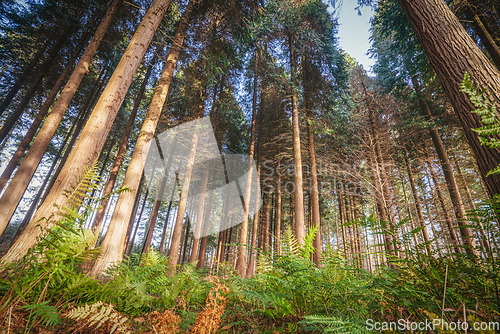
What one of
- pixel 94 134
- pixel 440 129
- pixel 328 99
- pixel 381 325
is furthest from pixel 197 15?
pixel 440 129

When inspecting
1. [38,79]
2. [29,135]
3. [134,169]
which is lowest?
[134,169]

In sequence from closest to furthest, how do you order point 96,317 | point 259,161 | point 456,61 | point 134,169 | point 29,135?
point 96,317
point 456,61
point 134,169
point 29,135
point 259,161

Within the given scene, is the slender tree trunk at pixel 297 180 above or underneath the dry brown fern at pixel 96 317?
above

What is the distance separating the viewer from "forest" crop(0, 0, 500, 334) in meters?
1.27

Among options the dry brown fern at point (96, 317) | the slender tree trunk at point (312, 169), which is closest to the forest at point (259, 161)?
the dry brown fern at point (96, 317)

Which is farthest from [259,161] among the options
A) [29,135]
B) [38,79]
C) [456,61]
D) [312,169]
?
[38,79]

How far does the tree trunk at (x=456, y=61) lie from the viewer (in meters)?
2.21

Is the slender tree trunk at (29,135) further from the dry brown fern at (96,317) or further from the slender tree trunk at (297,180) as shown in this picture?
the dry brown fern at (96,317)

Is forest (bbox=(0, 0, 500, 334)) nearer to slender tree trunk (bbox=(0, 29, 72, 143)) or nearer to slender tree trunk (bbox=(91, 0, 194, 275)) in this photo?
slender tree trunk (bbox=(91, 0, 194, 275))

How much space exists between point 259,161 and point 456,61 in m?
11.6

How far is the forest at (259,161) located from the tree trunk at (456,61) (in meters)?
0.02

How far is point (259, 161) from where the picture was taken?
13828 mm

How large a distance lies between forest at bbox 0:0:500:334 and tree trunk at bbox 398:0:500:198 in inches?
0.9

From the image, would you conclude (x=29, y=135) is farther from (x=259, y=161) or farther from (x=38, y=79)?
(x=259, y=161)
